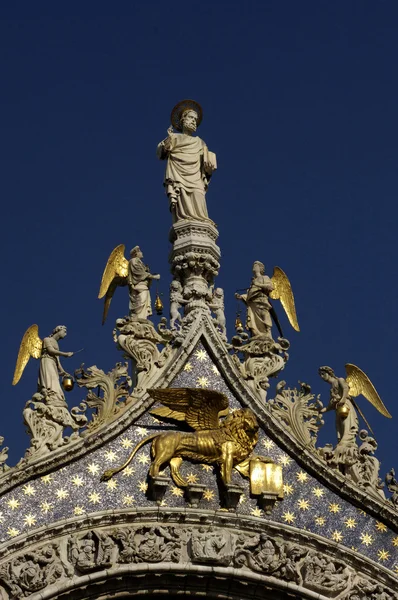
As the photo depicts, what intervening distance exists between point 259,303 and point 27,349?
2953mm

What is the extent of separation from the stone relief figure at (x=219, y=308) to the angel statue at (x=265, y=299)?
267 mm

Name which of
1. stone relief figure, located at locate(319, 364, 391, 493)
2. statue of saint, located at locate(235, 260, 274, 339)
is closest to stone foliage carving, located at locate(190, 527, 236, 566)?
stone relief figure, located at locate(319, 364, 391, 493)

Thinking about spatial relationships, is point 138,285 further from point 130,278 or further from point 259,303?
point 259,303

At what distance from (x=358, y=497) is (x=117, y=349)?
131 inches

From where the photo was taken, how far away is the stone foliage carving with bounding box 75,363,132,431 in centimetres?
2088

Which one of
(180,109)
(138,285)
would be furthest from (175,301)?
(180,109)

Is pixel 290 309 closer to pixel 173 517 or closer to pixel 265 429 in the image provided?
pixel 265 429

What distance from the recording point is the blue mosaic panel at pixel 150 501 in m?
19.9

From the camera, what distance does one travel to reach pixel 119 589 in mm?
19562

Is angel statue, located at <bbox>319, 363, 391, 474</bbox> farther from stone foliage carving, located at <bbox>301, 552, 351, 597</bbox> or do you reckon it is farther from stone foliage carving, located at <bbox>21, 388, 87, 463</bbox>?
stone foliage carving, located at <bbox>21, 388, 87, 463</bbox>

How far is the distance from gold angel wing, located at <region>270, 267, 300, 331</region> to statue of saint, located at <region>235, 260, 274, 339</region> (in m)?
0.24

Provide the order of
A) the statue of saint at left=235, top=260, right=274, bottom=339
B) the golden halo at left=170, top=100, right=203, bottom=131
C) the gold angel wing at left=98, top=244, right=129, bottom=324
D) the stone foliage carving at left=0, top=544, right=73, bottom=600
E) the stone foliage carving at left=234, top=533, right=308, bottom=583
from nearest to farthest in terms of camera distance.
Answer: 1. the stone foliage carving at left=0, top=544, right=73, bottom=600
2. the stone foliage carving at left=234, top=533, right=308, bottom=583
3. the statue of saint at left=235, top=260, right=274, bottom=339
4. the gold angel wing at left=98, top=244, right=129, bottom=324
5. the golden halo at left=170, top=100, right=203, bottom=131

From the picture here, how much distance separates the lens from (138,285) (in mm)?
22219

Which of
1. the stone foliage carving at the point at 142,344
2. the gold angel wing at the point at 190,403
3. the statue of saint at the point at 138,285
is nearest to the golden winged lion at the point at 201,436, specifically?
the gold angel wing at the point at 190,403
